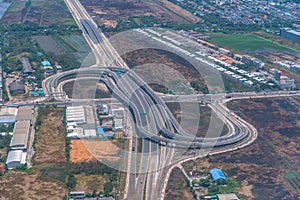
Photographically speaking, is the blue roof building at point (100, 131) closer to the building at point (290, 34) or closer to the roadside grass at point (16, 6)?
the building at point (290, 34)

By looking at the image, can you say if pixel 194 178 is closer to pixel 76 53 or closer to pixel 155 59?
pixel 155 59

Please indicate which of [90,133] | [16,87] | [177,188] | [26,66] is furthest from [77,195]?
[26,66]

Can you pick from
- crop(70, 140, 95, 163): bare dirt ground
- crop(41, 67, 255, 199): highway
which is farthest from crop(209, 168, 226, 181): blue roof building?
crop(70, 140, 95, 163): bare dirt ground

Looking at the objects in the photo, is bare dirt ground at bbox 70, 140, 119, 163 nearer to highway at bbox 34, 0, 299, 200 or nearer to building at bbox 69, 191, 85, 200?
highway at bbox 34, 0, 299, 200

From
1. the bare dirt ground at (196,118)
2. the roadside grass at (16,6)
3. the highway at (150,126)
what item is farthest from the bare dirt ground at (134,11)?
the bare dirt ground at (196,118)

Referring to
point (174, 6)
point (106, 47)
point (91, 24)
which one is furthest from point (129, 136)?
point (174, 6)

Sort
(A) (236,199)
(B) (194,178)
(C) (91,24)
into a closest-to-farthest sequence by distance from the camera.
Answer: (A) (236,199), (B) (194,178), (C) (91,24)
